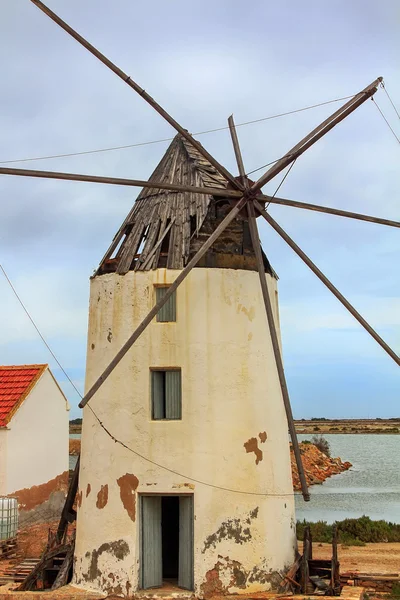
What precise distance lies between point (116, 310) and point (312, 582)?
17.6ft

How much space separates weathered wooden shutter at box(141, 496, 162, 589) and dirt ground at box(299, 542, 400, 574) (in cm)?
428

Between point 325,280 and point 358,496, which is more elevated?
point 325,280

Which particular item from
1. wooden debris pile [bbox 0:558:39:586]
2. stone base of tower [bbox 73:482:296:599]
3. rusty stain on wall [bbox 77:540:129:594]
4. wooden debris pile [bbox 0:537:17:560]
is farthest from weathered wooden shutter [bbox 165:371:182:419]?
wooden debris pile [bbox 0:537:17:560]

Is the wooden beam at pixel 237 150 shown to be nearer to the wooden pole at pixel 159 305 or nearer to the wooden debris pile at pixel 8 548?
the wooden pole at pixel 159 305

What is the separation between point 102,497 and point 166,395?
1.89 m

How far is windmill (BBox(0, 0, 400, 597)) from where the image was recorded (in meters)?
10.2

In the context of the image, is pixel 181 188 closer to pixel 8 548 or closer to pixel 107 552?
pixel 107 552

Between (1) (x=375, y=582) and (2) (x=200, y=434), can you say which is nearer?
(2) (x=200, y=434)

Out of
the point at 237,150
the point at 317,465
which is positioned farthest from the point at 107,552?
the point at 317,465

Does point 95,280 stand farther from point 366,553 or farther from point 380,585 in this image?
point 366,553

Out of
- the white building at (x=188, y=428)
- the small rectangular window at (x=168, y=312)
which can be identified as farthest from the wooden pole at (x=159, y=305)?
the white building at (x=188, y=428)

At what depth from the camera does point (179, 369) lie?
10664 mm

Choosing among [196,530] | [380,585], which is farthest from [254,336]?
[380,585]

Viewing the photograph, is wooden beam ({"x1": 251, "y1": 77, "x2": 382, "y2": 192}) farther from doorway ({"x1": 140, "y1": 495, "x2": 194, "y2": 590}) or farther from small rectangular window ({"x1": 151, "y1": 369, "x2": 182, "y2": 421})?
doorway ({"x1": 140, "y1": 495, "x2": 194, "y2": 590})
